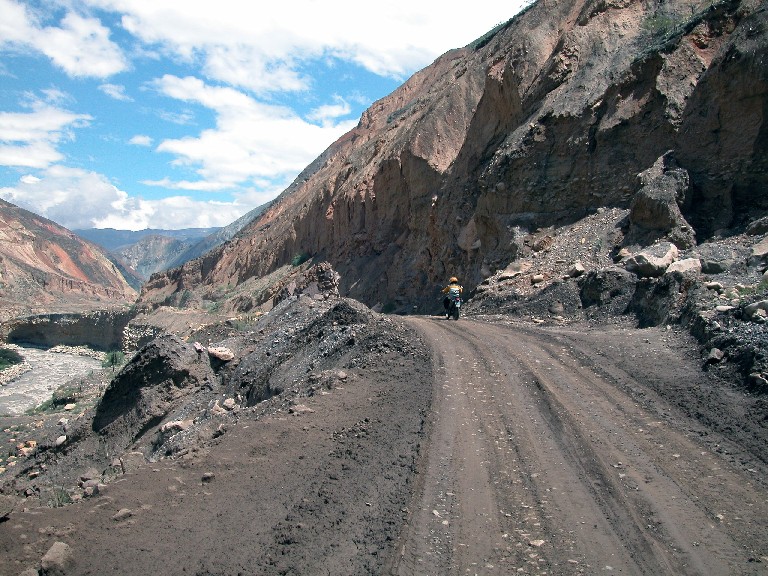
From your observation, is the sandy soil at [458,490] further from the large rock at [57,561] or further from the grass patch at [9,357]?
the grass patch at [9,357]

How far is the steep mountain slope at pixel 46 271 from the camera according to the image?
186 feet

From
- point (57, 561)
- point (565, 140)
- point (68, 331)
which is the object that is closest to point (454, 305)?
point (565, 140)

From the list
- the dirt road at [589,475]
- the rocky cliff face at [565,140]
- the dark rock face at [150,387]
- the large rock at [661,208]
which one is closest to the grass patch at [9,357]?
the rocky cliff face at [565,140]

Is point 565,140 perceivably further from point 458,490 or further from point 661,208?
point 458,490

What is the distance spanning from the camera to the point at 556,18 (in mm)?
23328

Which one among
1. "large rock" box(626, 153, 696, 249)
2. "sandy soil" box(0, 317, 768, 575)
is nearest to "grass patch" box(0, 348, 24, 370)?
"sandy soil" box(0, 317, 768, 575)

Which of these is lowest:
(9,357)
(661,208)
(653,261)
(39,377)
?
(39,377)

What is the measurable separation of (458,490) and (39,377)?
32491mm

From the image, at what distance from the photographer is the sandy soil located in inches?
169

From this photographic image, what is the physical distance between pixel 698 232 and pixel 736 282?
4.92 metres

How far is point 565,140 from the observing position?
738 inches

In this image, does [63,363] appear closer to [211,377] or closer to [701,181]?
[211,377]

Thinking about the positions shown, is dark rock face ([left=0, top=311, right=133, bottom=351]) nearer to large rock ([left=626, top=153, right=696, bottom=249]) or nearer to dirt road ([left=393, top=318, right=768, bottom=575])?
large rock ([left=626, top=153, right=696, bottom=249])

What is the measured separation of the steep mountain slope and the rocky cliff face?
3492cm
